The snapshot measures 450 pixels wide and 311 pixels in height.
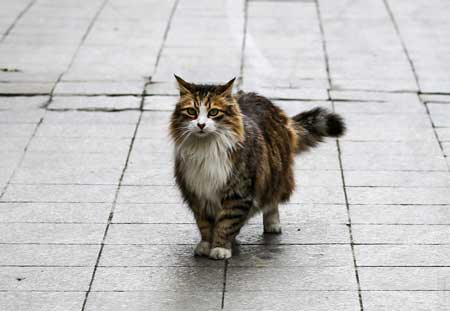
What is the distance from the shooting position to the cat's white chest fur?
6797 mm

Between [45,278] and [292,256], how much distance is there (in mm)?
1749

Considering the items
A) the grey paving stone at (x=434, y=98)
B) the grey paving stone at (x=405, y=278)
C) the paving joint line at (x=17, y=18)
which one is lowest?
the paving joint line at (x=17, y=18)

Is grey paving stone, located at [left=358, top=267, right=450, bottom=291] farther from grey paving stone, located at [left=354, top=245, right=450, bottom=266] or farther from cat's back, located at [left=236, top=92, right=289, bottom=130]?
cat's back, located at [left=236, top=92, right=289, bottom=130]

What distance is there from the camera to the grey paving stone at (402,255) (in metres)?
6.95

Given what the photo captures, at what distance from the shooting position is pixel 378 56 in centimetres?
1152

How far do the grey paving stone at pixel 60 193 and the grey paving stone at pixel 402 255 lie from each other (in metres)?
2.17

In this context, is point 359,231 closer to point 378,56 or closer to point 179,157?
point 179,157

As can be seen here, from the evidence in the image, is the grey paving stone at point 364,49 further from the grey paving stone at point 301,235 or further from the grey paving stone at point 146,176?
the grey paving stone at point 301,235

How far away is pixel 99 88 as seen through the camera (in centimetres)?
1051

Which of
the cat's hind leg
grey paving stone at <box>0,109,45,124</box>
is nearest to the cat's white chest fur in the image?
the cat's hind leg

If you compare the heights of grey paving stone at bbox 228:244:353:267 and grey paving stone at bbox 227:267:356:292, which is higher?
grey paving stone at bbox 227:267:356:292

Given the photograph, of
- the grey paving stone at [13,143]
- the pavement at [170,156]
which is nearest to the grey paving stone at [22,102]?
the pavement at [170,156]

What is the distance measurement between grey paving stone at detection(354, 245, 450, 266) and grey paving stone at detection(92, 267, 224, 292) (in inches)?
41.2

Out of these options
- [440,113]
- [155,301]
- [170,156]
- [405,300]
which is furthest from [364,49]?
[155,301]
